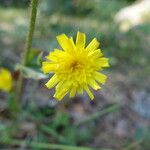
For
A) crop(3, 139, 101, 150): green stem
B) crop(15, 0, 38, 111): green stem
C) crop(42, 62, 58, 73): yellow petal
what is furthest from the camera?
crop(3, 139, 101, 150): green stem

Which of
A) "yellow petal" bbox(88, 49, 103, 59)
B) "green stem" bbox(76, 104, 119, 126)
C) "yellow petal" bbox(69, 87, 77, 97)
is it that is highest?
"yellow petal" bbox(88, 49, 103, 59)

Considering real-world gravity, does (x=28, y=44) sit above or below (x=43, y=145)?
above

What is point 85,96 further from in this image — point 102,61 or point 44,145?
point 102,61

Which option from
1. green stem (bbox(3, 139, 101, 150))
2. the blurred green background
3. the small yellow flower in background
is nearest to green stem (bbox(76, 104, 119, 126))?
the blurred green background

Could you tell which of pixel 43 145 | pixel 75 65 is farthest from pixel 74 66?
pixel 43 145

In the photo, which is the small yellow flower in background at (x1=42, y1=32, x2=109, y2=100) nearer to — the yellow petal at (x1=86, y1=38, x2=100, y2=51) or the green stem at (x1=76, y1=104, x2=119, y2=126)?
the yellow petal at (x1=86, y1=38, x2=100, y2=51)

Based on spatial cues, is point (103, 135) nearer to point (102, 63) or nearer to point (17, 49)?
point (17, 49)
